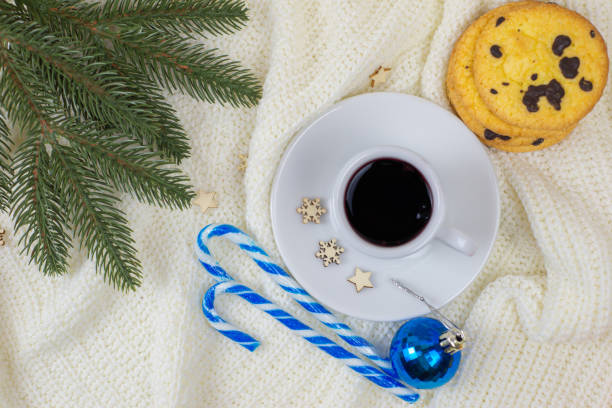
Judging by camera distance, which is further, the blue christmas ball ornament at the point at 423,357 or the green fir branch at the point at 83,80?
the blue christmas ball ornament at the point at 423,357

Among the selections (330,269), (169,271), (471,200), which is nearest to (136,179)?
(169,271)

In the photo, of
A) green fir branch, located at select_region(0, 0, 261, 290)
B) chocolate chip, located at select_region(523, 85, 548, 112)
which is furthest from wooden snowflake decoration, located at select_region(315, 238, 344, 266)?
chocolate chip, located at select_region(523, 85, 548, 112)

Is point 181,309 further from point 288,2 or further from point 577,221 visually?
point 577,221

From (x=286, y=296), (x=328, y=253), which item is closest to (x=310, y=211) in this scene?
(x=328, y=253)

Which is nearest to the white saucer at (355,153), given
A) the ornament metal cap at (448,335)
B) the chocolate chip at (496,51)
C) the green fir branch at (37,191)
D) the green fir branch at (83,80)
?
the ornament metal cap at (448,335)

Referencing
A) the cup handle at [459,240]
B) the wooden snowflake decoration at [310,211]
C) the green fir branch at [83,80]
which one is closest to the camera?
the green fir branch at [83,80]

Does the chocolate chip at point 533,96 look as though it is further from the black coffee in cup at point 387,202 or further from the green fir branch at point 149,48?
the green fir branch at point 149,48

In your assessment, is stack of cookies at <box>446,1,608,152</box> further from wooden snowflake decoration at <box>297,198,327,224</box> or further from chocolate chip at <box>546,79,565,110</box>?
wooden snowflake decoration at <box>297,198,327,224</box>
